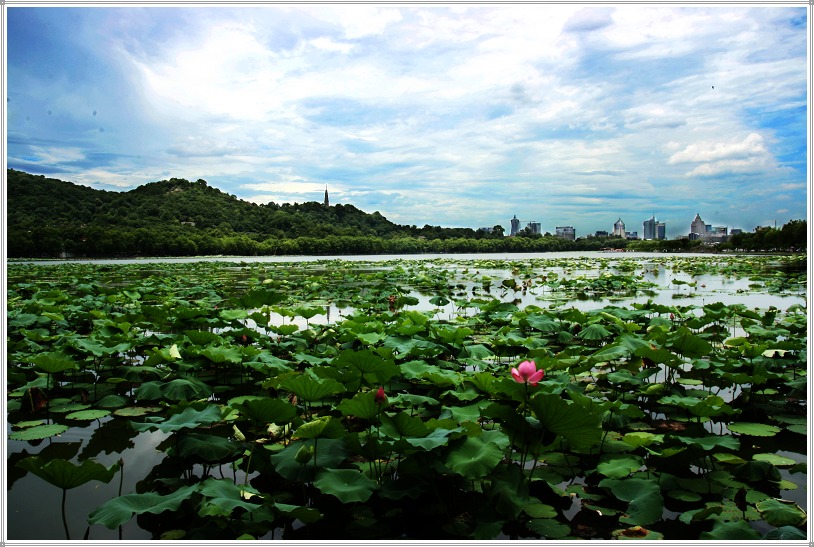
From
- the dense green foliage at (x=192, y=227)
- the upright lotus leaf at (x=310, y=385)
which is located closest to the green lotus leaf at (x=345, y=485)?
the upright lotus leaf at (x=310, y=385)

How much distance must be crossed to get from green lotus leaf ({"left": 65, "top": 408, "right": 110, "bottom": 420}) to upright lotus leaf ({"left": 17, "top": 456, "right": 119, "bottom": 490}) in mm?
1374

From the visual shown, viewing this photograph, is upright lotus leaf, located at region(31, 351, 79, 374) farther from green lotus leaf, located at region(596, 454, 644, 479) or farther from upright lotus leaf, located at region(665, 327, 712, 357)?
upright lotus leaf, located at region(665, 327, 712, 357)

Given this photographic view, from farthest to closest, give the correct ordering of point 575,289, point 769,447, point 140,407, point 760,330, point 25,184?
1. point 25,184
2. point 575,289
3. point 760,330
4. point 140,407
5. point 769,447

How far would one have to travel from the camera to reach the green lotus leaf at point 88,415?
3033mm

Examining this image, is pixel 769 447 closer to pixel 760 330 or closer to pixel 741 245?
pixel 760 330

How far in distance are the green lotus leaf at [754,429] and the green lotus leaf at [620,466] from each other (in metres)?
0.73

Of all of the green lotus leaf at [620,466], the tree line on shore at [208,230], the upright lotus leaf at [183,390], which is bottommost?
the green lotus leaf at [620,466]

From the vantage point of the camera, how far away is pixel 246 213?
52.8 m

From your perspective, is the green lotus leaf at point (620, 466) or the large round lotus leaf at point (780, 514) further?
the green lotus leaf at point (620, 466)

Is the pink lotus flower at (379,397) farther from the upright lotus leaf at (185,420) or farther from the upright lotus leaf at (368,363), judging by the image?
the upright lotus leaf at (185,420)

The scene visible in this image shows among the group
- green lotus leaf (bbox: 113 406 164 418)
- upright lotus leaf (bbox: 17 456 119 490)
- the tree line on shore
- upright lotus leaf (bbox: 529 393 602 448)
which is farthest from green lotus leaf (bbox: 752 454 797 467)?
the tree line on shore

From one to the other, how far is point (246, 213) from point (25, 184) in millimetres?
20857

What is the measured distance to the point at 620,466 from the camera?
221cm

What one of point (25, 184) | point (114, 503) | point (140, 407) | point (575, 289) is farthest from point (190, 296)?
point (25, 184)
